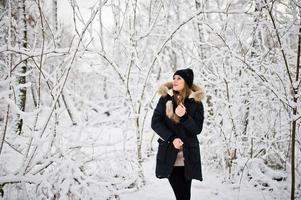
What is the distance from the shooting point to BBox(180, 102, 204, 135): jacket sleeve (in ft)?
7.94

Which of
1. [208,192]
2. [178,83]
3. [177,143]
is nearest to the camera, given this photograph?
[177,143]

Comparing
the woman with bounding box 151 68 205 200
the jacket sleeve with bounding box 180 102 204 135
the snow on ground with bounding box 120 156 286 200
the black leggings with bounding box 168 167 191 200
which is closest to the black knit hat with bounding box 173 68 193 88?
the woman with bounding box 151 68 205 200

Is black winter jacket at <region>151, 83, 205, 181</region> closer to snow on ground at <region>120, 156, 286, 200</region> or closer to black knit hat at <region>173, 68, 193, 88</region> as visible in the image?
black knit hat at <region>173, 68, 193, 88</region>

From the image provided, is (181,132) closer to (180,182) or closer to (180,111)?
(180,111)

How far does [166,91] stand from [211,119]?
1545mm

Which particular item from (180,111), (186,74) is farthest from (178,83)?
(180,111)

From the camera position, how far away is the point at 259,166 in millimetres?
3988

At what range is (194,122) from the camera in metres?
2.45

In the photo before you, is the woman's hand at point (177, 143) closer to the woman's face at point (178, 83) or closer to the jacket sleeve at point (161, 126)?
the jacket sleeve at point (161, 126)

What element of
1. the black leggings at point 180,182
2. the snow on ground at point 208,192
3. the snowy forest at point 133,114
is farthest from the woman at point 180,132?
the snow on ground at point 208,192

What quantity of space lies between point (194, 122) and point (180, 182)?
587mm

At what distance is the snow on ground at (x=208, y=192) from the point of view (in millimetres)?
3312

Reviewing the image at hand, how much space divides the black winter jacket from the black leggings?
0.35 feet

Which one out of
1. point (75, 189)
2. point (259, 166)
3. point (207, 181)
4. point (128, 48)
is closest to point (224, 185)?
point (207, 181)
